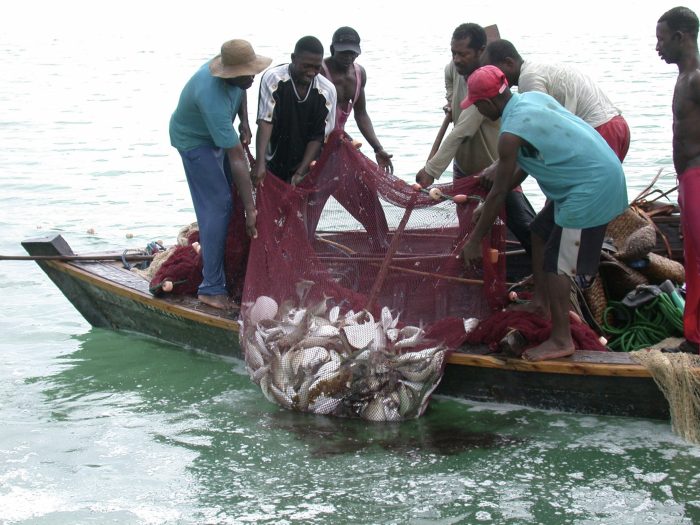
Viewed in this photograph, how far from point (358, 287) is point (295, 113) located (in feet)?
4.19

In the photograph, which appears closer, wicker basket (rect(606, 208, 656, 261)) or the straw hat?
the straw hat

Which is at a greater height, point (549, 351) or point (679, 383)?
point (549, 351)

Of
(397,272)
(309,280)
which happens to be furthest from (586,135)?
(309,280)

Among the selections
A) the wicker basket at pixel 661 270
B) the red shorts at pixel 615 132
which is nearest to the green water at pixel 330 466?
the wicker basket at pixel 661 270

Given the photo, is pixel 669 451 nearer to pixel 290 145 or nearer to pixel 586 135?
pixel 586 135

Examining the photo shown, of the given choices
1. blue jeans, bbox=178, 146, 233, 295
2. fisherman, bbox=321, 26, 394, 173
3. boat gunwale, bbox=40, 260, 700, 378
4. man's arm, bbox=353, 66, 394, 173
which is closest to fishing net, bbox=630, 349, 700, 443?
boat gunwale, bbox=40, 260, 700, 378

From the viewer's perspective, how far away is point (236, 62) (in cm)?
679

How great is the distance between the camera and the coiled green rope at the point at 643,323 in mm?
6539

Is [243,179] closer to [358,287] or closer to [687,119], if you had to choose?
[358,287]

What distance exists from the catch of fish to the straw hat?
5.11 feet

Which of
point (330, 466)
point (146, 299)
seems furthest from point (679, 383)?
point (146, 299)

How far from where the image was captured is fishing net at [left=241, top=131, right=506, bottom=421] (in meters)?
6.40

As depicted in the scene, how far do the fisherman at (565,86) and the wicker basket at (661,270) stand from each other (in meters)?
0.70

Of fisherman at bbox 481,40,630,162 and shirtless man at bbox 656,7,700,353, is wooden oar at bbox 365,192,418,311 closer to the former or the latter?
fisherman at bbox 481,40,630,162
